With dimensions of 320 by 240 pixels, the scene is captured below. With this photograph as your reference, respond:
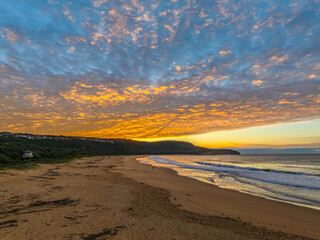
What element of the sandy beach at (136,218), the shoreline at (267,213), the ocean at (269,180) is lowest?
the ocean at (269,180)

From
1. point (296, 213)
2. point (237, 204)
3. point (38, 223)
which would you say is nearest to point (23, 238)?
point (38, 223)

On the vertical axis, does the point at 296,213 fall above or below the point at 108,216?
below

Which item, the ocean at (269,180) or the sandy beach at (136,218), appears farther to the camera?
the ocean at (269,180)

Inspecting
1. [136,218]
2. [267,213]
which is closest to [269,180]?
[267,213]

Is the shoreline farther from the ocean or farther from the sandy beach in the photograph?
the ocean

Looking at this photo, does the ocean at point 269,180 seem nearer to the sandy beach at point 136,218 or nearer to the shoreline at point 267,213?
the shoreline at point 267,213

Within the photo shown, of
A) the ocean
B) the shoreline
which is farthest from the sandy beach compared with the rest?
the ocean

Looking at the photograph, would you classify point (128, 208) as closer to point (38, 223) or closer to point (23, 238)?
point (38, 223)

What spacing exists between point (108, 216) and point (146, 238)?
229 centimetres

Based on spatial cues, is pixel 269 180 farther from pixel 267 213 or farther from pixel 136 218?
pixel 136 218

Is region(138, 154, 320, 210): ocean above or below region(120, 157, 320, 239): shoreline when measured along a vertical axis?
below

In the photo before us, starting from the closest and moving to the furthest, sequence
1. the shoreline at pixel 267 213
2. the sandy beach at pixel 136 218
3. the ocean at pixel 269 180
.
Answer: the sandy beach at pixel 136 218, the shoreline at pixel 267 213, the ocean at pixel 269 180

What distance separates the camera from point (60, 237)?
17.3ft

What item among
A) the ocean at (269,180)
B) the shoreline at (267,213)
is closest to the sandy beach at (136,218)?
the shoreline at (267,213)
